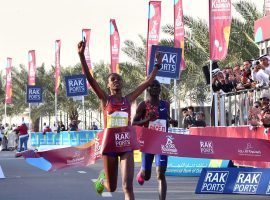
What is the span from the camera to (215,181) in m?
13.4

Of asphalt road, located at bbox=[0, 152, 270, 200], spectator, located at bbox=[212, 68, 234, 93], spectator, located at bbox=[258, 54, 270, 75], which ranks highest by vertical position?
spectator, located at bbox=[258, 54, 270, 75]

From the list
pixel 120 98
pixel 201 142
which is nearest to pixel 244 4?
pixel 201 142

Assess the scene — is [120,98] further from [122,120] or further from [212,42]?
[212,42]

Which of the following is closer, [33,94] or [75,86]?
[75,86]

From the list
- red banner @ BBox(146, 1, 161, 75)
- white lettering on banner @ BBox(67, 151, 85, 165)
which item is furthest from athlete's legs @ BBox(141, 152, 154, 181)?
red banner @ BBox(146, 1, 161, 75)

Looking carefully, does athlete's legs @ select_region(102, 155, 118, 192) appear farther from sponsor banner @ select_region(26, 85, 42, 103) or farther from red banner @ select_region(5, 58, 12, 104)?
red banner @ select_region(5, 58, 12, 104)

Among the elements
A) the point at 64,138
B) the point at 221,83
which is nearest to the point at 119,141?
the point at 221,83

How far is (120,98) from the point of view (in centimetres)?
1011

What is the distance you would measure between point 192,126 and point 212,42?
2469mm

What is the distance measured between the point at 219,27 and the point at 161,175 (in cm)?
1309

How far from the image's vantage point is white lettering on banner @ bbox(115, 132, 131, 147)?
9992mm

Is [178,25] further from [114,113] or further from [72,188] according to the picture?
[114,113]

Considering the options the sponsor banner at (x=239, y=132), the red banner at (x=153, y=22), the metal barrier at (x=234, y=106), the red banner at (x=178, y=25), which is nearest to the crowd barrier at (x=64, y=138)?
the red banner at (x=153, y=22)

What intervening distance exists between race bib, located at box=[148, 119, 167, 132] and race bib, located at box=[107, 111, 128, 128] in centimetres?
260
